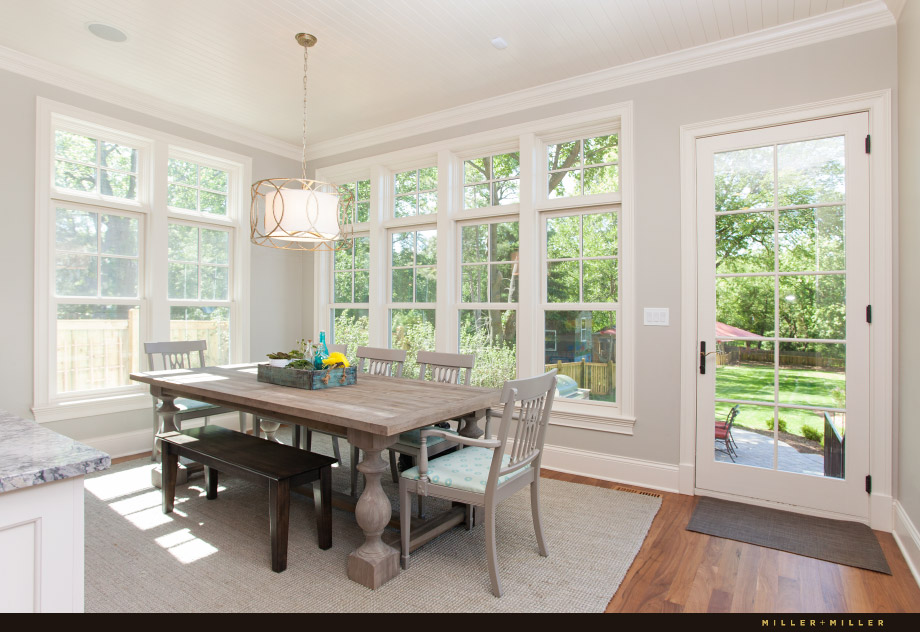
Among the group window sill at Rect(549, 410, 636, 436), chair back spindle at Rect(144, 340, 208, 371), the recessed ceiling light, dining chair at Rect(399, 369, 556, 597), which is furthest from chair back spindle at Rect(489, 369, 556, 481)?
the recessed ceiling light

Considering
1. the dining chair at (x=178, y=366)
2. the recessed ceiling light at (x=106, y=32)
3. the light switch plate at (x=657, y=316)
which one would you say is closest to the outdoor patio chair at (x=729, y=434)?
the light switch plate at (x=657, y=316)

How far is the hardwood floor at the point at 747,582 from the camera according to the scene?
200cm

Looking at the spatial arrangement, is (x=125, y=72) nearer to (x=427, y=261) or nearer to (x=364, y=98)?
(x=364, y=98)

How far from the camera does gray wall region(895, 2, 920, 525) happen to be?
231 cm

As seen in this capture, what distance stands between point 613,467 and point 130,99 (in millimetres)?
4512

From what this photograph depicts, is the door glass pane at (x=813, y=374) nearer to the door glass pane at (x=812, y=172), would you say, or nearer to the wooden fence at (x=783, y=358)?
the wooden fence at (x=783, y=358)

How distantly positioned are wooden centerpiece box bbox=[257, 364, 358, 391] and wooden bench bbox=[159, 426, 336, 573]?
0.34 metres

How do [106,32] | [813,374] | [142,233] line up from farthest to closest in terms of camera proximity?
→ [142,233] < [106,32] < [813,374]

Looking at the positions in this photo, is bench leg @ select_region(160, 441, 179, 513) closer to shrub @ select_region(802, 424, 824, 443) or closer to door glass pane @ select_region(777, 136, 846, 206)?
shrub @ select_region(802, 424, 824, 443)

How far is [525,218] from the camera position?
3822 mm

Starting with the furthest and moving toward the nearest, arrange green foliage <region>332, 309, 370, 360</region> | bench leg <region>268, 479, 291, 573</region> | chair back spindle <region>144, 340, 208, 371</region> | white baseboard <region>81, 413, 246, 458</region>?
green foliage <region>332, 309, 370, 360</region>, white baseboard <region>81, 413, 246, 458</region>, chair back spindle <region>144, 340, 208, 371</region>, bench leg <region>268, 479, 291, 573</region>

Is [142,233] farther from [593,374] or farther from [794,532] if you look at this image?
[794,532]

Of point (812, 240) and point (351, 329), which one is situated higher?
point (812, 240)

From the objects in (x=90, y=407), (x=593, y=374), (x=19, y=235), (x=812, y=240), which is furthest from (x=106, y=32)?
(x=812, y=240)
